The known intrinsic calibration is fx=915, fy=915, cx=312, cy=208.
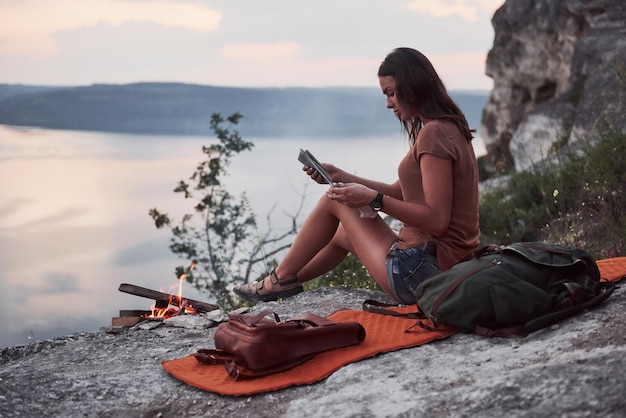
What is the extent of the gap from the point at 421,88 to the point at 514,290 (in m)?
1.29

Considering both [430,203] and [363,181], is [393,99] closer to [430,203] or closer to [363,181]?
[430,203]

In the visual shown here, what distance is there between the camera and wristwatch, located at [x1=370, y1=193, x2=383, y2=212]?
5.10m

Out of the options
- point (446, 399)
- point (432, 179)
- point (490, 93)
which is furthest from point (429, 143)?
point (490, 93)

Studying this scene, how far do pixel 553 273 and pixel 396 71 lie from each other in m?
1.41

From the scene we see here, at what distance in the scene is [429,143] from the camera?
4.96m

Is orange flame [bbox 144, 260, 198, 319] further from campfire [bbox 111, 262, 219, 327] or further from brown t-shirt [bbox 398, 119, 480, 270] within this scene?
brown t-shirt [bbox 398, 119, 480, 270]

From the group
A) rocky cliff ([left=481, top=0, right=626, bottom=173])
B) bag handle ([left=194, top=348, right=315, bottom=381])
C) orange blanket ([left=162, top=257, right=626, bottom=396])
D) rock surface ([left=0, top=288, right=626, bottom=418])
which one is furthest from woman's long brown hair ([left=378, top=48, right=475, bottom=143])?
rocky cliff ([left=481, top=0, right=626, bottom=173])

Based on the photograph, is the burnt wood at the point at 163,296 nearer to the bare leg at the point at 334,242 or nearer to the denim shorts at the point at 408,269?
the bare leg at the point at 334,242

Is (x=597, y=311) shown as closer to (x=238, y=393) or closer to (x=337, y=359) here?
(x=337, y=359)

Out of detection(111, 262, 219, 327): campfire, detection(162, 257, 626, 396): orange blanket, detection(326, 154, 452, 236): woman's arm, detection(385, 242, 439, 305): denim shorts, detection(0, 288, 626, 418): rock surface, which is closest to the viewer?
detection(0, 288, 626, 418): rock surface

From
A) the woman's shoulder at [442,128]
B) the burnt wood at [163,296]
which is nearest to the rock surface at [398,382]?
the burnt wood at [163,296]

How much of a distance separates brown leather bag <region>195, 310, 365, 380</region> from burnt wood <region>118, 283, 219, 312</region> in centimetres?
148

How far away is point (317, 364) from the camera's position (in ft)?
15.2

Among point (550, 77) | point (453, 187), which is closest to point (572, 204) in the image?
point (453, 187)
